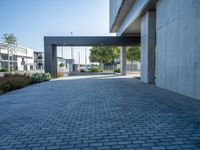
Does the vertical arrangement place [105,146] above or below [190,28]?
below

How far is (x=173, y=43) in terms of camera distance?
37.4 ft

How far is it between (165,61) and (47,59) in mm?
16398

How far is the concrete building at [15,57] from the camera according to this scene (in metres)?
65.7

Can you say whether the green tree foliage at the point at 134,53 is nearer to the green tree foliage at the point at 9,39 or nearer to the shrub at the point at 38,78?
the shrub at the point at 38,78

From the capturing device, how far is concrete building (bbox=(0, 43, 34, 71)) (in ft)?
216

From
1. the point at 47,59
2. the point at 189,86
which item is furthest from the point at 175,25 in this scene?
the point at 47,59

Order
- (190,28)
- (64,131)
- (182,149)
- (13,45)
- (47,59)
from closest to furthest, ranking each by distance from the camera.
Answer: (182,149), (64,131), (190,28), (47,59), (13,45)

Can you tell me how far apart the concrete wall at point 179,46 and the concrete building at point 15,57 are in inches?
1886

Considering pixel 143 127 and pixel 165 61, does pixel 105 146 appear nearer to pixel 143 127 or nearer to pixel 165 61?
pixel 143 127

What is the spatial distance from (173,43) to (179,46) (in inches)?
33.3

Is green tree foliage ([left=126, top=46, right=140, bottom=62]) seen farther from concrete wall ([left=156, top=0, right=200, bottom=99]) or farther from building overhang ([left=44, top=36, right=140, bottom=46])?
concrete wall ([left=156, top=0, right=200, bottom=99])

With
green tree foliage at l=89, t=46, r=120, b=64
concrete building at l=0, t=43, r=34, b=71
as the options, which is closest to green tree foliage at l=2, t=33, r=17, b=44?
concrete building at l=0, t=43, r=34, b=71

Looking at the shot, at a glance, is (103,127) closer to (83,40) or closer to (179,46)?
(179,46)

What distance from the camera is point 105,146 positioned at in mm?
4156
